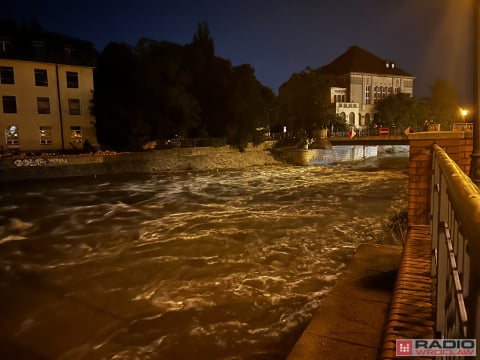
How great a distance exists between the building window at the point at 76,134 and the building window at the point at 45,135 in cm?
190

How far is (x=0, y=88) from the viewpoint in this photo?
3419 cm

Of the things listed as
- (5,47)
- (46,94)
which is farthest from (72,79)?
(5,47)

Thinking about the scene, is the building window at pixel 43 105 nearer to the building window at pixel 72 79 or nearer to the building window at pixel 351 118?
the building window at pixel 72 79

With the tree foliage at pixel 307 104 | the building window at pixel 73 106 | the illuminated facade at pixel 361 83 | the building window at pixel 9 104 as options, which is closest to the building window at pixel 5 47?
the building window at pixel 9 104

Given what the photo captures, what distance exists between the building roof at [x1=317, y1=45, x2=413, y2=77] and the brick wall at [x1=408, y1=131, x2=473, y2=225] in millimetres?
63697

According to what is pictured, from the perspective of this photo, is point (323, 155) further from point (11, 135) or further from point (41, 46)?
point (11, 135)

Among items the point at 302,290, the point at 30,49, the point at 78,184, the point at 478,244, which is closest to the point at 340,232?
the point at 302,290

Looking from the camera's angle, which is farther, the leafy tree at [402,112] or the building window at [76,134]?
the leafy tree at [402,112]

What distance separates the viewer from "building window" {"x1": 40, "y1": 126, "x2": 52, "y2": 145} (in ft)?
119

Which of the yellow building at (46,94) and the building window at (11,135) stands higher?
the yellow building at (46,94)

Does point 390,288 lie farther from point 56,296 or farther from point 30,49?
point 30,49

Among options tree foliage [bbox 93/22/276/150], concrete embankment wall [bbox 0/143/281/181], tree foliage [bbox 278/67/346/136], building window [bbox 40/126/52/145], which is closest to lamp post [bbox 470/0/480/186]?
concrete embankment wall [bbox 0/143/281/181]

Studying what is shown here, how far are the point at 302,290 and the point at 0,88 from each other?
116 ft

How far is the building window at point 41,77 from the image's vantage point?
36031 millimetres
